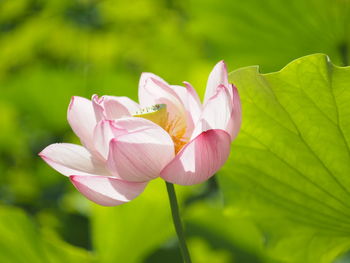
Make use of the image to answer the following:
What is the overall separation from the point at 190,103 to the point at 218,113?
0.05m

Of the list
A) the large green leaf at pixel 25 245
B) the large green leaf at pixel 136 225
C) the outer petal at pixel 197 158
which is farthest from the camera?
the large green leaf at pixel 136 225

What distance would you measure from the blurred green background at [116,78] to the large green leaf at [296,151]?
51mm

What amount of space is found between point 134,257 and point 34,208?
704mm

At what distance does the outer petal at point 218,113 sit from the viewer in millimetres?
382

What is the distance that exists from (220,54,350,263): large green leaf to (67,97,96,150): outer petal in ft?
0.36

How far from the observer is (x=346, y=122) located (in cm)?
43

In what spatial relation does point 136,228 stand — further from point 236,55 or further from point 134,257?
point 236,55

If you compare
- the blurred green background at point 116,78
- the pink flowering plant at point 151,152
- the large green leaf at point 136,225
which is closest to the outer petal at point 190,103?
the pink flowering plant at point 151,152

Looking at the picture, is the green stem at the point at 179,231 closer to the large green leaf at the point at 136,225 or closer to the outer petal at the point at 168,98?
the outer petal at the point at 168,98

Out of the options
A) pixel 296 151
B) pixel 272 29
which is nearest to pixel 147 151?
pixel 296 151

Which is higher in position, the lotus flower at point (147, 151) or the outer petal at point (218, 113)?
the outer petal at point (218, 113)

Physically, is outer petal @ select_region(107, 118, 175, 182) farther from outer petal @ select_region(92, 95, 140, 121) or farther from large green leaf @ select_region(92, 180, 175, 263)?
large green leaf @ select_region(92, 180, 175, 263)

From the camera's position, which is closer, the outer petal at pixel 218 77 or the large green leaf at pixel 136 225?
the outer petal at pixel 218 77

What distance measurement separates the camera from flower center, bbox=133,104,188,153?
1.42ft
